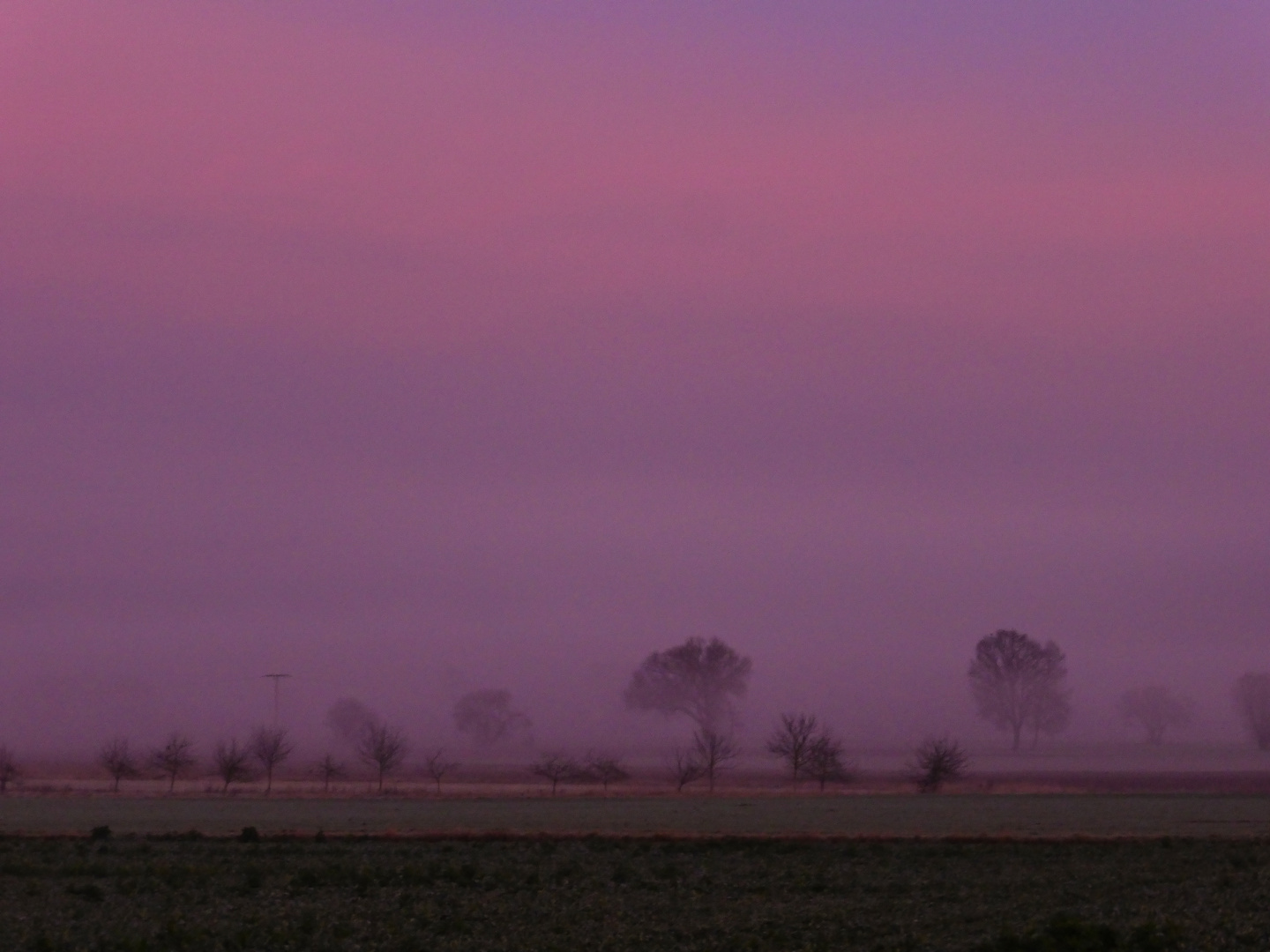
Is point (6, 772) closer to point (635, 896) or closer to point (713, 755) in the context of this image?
point (713, 755)

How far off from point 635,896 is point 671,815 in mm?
29623

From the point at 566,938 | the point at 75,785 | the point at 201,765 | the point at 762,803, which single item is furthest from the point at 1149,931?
the point at 201,765

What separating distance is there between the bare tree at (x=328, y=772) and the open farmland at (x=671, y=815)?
58.8 ft

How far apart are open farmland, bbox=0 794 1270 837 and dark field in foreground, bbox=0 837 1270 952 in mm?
5854

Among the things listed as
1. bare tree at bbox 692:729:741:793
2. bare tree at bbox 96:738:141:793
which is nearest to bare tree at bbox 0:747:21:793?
bare tree at bbox 96:738:141:793

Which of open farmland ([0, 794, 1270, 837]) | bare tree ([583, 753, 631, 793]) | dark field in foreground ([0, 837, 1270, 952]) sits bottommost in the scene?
bare tree ([583, 753, 631, 793])

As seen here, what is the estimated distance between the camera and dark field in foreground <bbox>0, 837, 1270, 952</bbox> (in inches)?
1087

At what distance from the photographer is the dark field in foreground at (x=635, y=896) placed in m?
27.6

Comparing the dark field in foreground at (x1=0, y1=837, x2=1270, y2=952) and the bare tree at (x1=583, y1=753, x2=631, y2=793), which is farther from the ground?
the dark field in foreground at (x1=0, y1=837, x2=1270, y2=952)

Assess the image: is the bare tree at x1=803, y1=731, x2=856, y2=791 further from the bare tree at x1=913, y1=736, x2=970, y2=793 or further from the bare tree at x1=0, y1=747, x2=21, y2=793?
the bare tree at x1=0, y1=747, x2=21, y2=793

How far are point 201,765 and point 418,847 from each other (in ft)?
295

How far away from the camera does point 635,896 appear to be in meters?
34.1

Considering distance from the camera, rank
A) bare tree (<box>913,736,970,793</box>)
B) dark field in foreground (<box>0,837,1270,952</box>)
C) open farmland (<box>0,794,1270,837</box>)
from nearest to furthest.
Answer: dark field in foreground (<box>0,837,1270,952</box>) → open farmland (<box>0,794,1270,837</box>) → bare tree (<box>913,736,970,793</box>)

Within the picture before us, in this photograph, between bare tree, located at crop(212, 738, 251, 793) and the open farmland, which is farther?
bare tree, located at crop(212, 738, 251, 793)
